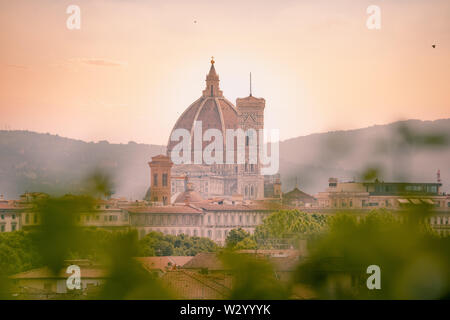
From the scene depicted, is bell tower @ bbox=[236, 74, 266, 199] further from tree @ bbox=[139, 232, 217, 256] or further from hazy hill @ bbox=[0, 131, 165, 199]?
hazy hill @ bbox=[0, 131, 165, 199]

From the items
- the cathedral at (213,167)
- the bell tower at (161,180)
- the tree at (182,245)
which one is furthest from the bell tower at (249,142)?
the tree at (182,245)

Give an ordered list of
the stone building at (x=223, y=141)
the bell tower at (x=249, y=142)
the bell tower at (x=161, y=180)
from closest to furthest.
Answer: the bell tower at (x=161, y=180) → the bell tower at (x=249, y=142) → the stone building at (x=223, y=141)

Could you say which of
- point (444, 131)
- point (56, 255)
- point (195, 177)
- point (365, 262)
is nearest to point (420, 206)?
point (444, 131)

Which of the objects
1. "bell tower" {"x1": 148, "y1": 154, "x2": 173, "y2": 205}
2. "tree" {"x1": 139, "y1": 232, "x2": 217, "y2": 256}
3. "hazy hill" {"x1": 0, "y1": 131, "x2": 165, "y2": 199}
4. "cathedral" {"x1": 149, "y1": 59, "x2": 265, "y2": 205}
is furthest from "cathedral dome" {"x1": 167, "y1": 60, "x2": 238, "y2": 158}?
"hazy hill" {"x1": 0, "y1": 131, "x2": 165, "y2": 199}

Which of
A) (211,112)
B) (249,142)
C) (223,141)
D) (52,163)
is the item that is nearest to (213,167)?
(223,141)

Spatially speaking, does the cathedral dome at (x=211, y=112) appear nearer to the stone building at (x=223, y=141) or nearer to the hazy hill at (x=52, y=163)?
the stone building at (x=223, y=141)
